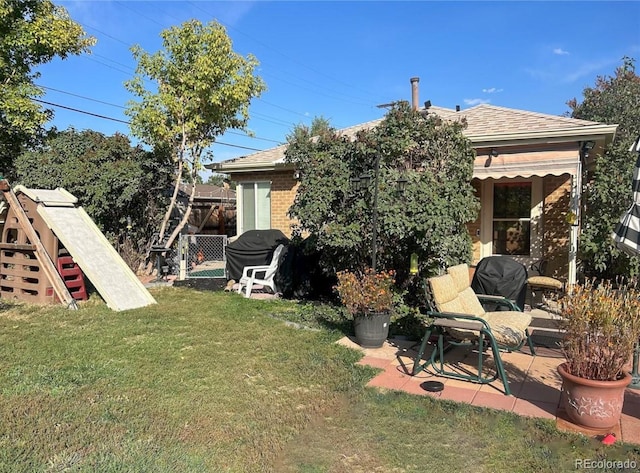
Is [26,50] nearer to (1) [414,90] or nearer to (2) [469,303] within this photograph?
(1) [414,90]

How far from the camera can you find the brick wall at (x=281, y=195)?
11766mm

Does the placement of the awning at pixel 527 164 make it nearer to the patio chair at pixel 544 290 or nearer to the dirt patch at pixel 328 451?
the patio chair at pixel 544 290

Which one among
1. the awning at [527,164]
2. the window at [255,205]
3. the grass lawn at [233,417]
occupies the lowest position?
the grass lawn at [233,417]

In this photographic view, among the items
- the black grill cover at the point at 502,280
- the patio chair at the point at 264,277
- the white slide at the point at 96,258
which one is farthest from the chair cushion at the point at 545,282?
the white slide at the point at 96,258

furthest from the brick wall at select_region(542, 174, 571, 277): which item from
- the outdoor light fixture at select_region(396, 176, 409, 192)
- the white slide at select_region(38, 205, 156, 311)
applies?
the white slide at select_region(38, 205, 156, 311)

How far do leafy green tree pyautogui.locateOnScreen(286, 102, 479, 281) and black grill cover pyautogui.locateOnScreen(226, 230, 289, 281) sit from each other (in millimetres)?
2849

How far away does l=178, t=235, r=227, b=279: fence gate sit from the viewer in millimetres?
11422

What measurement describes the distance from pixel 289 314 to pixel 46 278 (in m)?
4.67

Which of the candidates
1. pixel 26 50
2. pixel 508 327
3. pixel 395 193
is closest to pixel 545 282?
pixel 395 193

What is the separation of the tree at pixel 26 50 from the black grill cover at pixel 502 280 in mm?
11253

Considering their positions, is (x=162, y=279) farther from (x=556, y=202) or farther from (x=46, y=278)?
(x=556, y=202)

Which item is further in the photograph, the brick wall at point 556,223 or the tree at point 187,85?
the tree at point 187,85

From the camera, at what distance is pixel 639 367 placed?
4707mm

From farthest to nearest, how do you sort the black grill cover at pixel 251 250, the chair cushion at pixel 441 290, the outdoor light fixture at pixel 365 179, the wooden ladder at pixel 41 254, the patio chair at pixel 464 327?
the black grill cover at pixel 251 250
the wooden ladder at pixel 41 254
the outdoor light fixture at pixel 365 179
the chair cushion at pixel 441 290
the patio chair at pixel 464 327
